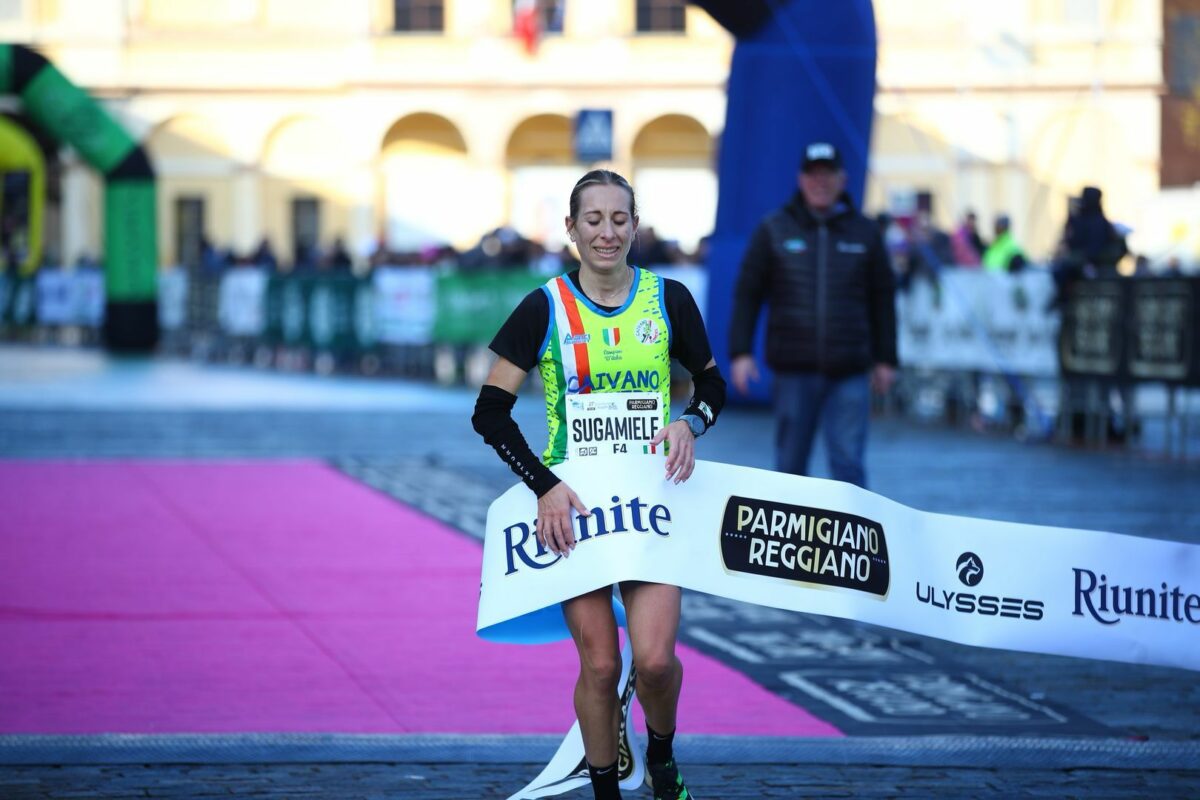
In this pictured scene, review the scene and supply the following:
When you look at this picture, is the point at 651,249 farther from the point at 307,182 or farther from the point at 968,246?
the point at 307,182

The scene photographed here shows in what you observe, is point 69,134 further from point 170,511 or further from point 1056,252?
point 170,511

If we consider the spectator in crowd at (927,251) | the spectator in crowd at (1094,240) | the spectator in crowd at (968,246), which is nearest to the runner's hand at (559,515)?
the spectator in crowd at (1094,240)

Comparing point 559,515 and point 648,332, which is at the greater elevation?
point 648,332

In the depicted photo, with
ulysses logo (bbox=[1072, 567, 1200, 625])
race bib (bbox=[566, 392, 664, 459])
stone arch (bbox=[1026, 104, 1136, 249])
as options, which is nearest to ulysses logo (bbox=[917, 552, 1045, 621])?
ulysses logo (bbox=[1072, 567, 1200, 625])

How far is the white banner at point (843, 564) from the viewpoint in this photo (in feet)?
16.8

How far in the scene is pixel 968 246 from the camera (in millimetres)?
22219

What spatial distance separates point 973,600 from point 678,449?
927 millimetres

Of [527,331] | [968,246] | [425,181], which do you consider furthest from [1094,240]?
[425,181]

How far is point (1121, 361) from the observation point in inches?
673

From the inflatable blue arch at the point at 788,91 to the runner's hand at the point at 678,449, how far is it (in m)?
13.4

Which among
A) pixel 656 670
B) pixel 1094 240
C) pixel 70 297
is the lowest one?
pixel 70 297

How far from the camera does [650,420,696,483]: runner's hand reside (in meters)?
5.04

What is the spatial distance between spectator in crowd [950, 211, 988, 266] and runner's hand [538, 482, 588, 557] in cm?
1708

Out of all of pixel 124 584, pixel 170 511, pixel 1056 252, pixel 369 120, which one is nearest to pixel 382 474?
pixel 170 511
